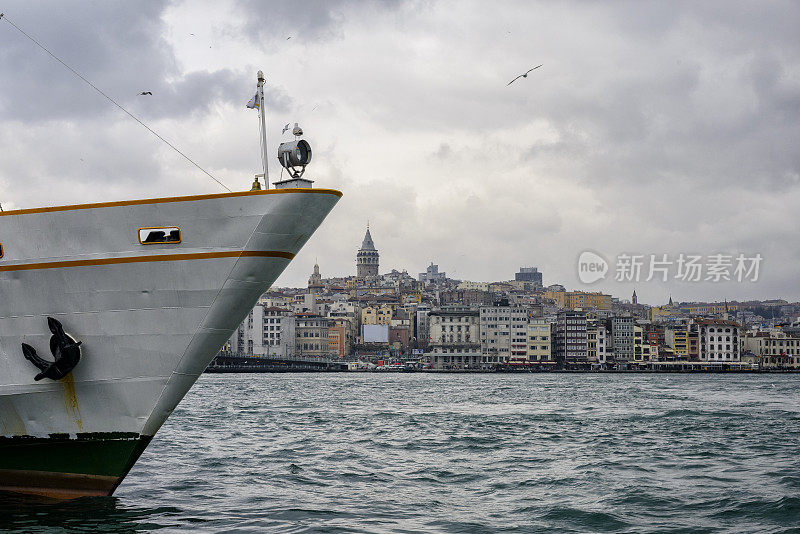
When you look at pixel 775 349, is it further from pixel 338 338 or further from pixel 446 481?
pixel 446 481

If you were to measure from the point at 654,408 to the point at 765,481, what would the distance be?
89.6 feet

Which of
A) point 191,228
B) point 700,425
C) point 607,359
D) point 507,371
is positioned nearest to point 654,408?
point 700,425

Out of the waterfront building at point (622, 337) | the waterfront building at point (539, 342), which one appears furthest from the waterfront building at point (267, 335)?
the waterfront building at point (622, 337)

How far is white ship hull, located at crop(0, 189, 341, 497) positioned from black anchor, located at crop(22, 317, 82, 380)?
0.14 meters

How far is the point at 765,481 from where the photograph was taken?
52.8ft

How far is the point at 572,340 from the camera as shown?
6580 inches

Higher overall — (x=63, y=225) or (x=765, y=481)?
(x=63, y=225)

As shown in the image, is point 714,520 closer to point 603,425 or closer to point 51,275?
point 51,275

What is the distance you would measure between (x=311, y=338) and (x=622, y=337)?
204 feet

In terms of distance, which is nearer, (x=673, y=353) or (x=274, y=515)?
(x=274, y=515)

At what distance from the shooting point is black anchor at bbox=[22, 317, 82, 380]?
36.7 ft

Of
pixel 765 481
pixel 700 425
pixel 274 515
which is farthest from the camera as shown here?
pixel 700 425

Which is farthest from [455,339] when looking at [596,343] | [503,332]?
[596,343]

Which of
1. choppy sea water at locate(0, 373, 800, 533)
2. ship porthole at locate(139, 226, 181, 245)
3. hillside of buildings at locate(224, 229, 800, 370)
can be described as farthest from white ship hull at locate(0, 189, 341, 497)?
hillside of buildings at locate(224, 229, 800, 370)
